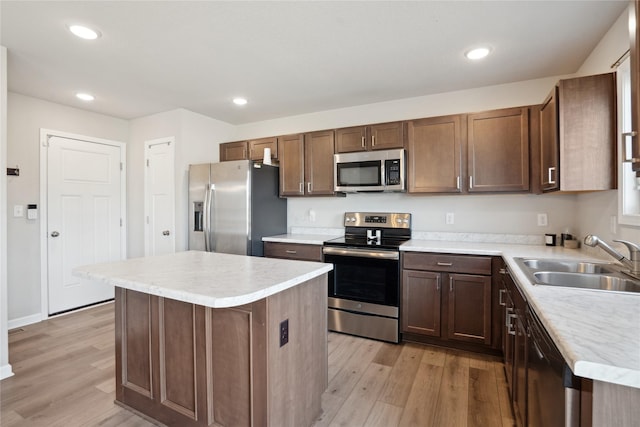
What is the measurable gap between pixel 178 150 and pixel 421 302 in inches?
127

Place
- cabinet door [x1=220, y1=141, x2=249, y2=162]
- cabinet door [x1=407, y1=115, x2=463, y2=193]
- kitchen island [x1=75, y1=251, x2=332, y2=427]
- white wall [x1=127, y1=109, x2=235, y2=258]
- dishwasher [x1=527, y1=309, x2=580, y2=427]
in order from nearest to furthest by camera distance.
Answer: dishwasher [x1=527, y1=309, x2=580, y2=427]
kitchen island [x1=75, y1=251, x2=332, y2=427]
cabinet door [x1=407, y1=115, x2=463, y2=193]
white wall [x1=127, y1=109, x2=235, y2=258]
cabinet door [x1=220, y1=141, x2=249, y2=162]

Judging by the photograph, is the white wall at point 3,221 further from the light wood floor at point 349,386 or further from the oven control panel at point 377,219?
the oven control panel at point 377,219

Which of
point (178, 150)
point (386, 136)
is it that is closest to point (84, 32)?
point (178, 150)

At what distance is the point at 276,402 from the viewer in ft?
4.86

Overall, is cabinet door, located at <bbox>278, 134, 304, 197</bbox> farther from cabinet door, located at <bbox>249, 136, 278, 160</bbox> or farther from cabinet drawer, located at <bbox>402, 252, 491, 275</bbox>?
cabinet drawer, located at <bbox>402, 252, 491, 275</bbox>

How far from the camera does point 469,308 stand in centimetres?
263

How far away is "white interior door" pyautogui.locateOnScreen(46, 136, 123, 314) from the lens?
142 inches

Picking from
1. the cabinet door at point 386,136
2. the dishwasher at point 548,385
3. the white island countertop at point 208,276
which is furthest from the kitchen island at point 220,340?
the cabinet door at point 386,136

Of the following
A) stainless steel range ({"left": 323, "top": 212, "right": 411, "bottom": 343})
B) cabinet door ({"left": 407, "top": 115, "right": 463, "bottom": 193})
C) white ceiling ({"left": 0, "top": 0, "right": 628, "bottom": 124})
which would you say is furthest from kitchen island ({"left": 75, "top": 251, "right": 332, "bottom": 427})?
cabinet door ({"left": 407, "top": 115, "right": 463, "bottom": 193})

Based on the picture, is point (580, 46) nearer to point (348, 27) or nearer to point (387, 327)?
point (348, 27)

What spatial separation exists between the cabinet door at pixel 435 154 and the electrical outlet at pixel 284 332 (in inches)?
81.1

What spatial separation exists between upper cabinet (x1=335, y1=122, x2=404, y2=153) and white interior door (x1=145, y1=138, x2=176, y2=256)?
2.11 metres

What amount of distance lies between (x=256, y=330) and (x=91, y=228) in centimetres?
364

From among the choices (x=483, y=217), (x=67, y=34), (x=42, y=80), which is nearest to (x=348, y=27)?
(x=67, y=34)
